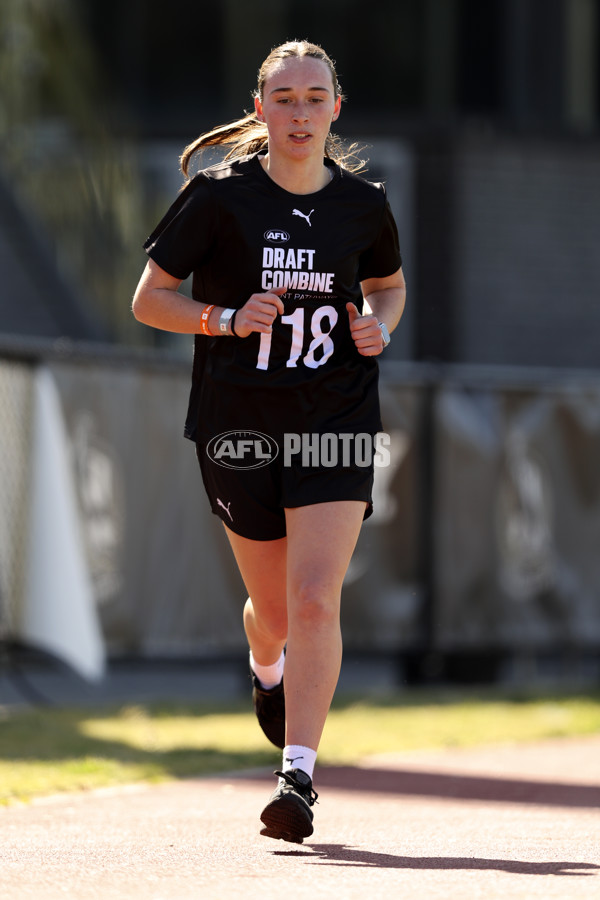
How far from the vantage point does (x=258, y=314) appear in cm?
422

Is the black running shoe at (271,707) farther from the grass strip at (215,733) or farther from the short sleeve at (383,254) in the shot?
the short sleeve at (383,254)

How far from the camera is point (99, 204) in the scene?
505 inches

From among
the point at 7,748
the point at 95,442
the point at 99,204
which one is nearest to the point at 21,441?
the point at 95,442

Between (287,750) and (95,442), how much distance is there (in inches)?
175

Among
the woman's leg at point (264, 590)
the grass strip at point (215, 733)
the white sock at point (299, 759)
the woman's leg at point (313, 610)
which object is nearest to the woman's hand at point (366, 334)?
the woman's leg at point (313, 610)

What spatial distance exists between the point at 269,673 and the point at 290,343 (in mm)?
1181

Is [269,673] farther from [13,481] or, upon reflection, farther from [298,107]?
[13,481]

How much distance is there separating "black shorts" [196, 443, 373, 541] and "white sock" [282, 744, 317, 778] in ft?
2.16

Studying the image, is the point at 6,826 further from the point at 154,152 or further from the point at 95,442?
the point at 154,152

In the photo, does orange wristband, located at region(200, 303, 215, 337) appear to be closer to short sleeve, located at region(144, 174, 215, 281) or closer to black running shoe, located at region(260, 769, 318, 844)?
short sleeve, located at region(144, 174, 215, 281)

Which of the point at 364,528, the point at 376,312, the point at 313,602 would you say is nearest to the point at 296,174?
the point at 376,312

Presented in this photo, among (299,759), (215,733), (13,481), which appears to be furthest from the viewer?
(13,481)

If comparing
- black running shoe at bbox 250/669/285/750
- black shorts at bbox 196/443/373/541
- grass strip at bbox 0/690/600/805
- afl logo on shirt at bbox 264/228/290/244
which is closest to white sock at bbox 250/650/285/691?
black running shoe at bbox 250/669/285/750

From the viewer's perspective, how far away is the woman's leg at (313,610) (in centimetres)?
419
